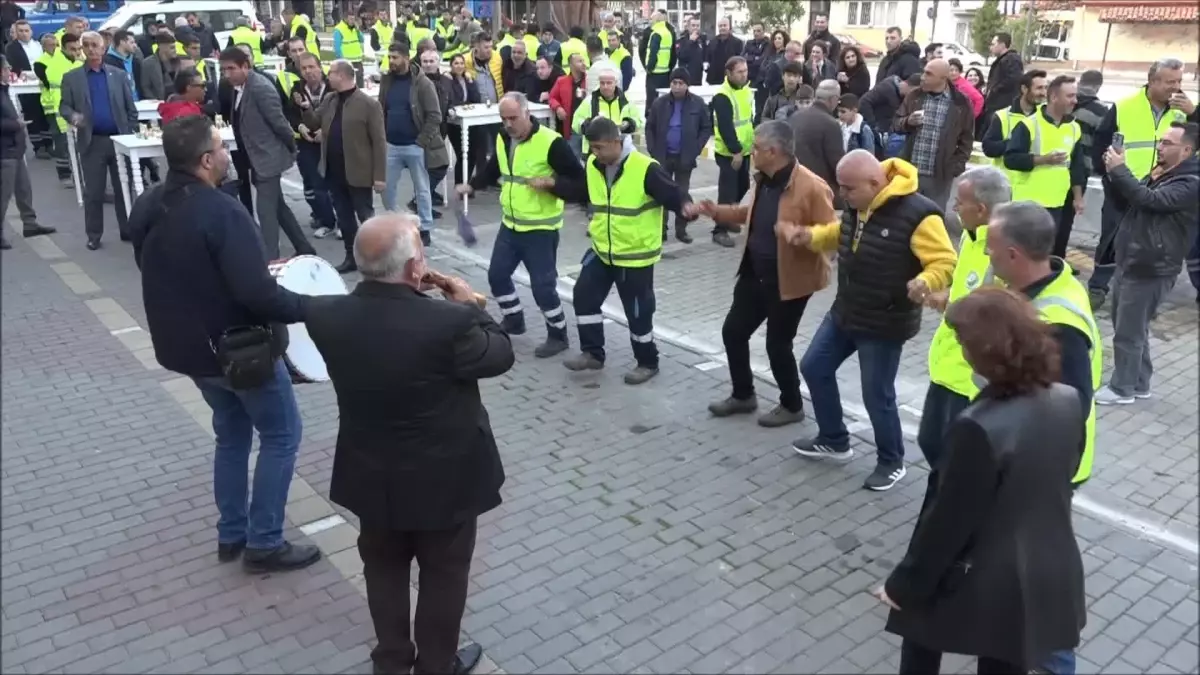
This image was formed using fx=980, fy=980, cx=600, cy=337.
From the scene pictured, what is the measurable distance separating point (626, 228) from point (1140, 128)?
13.6 feet

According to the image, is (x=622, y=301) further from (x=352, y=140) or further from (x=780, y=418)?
(x=352, y=140)

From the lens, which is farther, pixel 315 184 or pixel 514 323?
pixel 315 184

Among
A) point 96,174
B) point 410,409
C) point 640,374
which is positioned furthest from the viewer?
point 96,174

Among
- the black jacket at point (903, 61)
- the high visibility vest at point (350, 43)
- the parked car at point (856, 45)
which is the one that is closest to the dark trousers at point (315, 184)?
the black jacket at point (903, 61)

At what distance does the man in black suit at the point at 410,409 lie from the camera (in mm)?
3178

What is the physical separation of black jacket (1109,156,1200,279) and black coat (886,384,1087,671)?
3679mm

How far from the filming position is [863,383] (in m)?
5.14

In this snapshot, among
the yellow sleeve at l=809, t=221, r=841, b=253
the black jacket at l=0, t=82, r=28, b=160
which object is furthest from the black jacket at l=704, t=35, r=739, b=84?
the yellow sleeve at l=809, t=221, r=841, b=253

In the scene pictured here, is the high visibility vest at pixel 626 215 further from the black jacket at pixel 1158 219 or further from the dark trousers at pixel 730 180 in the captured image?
the dark trousers at pixel 730 180

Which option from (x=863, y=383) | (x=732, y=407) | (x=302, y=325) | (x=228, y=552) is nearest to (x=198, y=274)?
(x=302, y=325)

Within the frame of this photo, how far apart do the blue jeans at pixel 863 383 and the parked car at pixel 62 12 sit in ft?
69.3

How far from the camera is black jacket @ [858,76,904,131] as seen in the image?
436 inches

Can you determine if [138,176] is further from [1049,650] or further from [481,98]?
[1049,650]

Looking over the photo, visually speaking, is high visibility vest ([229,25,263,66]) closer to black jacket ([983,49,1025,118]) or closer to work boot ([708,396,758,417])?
black jacket ([983,49,1025,118])
